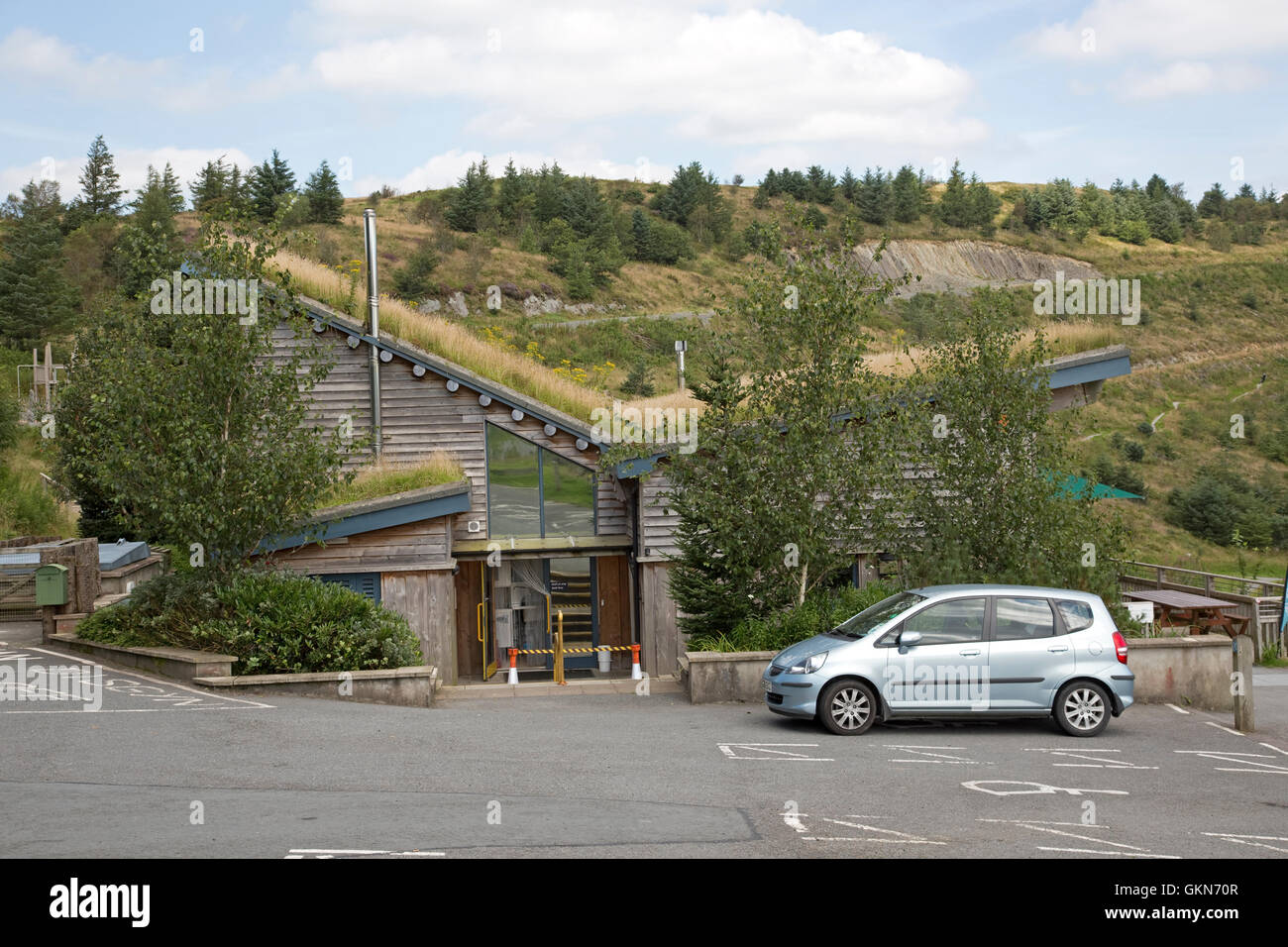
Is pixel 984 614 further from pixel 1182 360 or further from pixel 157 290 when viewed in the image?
pixel 1182 360

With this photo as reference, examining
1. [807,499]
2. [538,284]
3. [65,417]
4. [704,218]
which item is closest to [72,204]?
[538,284]

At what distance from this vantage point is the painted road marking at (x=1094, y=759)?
1074 centimetres

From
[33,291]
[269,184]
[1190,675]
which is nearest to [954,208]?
[269,184]

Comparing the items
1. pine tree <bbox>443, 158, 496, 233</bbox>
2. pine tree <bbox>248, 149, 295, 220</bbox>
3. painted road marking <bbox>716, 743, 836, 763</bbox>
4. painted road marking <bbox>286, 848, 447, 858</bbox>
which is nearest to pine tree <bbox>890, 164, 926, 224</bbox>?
pine tree <bbox>443, 158, 496, 233</bbox>

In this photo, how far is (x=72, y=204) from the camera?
79688 mm

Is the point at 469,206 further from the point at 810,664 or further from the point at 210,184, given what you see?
the point at 810,664

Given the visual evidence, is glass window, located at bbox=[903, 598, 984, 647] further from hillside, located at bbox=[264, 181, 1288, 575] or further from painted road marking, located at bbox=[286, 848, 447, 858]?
hillside, located at bbox=[264, 181, 1288, 575]

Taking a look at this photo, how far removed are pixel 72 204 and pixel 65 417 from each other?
60089mm

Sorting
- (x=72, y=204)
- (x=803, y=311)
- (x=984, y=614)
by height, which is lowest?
(x=984, y=614)

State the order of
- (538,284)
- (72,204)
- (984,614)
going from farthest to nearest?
(72,204) < (538,284) < (984,614)

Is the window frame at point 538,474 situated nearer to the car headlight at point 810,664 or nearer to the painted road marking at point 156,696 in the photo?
the painted road marking at point 156,696

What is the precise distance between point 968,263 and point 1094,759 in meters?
80.4

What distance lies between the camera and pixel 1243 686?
13.3 meters

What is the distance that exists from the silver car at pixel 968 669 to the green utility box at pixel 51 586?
1181 centimetres
